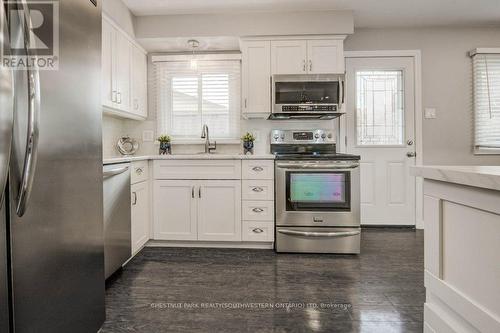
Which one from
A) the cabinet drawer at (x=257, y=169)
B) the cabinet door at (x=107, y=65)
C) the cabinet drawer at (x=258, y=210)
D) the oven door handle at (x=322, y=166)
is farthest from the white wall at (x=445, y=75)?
the cabinet door at (x=107, y=65)

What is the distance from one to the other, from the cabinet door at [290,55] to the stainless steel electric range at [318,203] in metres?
1.02

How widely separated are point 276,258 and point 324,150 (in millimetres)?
1418

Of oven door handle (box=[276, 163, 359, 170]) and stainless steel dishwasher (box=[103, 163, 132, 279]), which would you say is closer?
stainless steel dishwasher (box=[103, 163, 132, 279])

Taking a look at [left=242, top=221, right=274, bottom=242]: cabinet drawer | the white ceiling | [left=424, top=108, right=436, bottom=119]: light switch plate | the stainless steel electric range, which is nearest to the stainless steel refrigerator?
[left=242, top=221, right=274, bottom=242]: cabinet drawer

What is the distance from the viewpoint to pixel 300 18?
297cm

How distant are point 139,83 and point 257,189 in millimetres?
1764

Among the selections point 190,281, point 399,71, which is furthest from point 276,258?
point 399,71

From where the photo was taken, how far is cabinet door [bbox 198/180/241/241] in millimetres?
2726

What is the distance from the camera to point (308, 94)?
291 centimetres

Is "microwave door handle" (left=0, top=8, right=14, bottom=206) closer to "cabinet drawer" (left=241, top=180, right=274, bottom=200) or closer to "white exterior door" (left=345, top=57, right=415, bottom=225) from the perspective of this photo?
"cabinet drawer" (left=241, top=180, right=274, bottom=200)

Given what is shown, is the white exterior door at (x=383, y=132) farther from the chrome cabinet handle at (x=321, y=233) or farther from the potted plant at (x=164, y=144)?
the potted plant at (x=164, y=144)

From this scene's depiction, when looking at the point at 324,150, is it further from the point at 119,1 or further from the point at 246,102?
the point at 119,1

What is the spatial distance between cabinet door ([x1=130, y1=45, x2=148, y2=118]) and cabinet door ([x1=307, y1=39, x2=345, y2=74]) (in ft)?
5.98

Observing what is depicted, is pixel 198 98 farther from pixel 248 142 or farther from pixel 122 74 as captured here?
pixel 122 74
